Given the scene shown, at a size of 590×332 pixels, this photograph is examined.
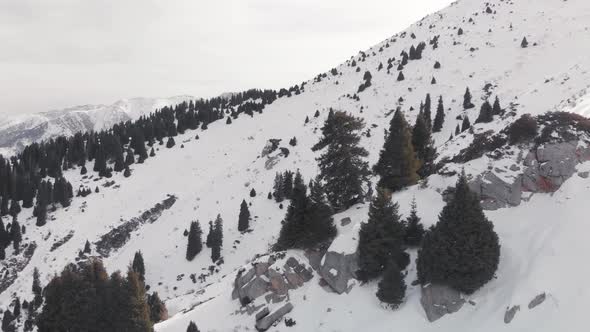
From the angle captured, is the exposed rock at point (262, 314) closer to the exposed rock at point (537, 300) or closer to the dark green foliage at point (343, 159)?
the dark green foliage at point (343, 159)

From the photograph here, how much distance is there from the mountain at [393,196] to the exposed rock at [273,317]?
148 mm

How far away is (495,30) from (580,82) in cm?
5644

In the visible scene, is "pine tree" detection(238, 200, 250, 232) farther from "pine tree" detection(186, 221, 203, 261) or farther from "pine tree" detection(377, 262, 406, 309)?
"pine tree" detection(377, 262, 406, 309)

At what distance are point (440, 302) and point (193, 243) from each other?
4438cm

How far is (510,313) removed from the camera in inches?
849

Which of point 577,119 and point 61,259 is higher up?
point 577,119

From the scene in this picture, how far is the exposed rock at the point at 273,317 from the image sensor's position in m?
29.5

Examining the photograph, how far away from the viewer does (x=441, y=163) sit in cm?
3419

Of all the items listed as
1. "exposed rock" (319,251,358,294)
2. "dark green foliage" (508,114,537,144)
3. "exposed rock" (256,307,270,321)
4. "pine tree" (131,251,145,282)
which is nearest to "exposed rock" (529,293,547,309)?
"exposed rock" (319,251,358,294)

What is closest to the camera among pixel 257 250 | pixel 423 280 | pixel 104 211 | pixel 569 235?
pixel 569 235

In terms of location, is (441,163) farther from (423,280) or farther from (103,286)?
(103,286)

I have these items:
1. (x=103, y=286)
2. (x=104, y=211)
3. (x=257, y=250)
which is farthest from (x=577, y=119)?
(x=104, y=211)

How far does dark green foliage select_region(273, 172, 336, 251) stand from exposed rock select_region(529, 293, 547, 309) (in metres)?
14.1

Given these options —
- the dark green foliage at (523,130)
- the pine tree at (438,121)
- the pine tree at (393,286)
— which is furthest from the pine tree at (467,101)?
the pine tree at (393,286)
